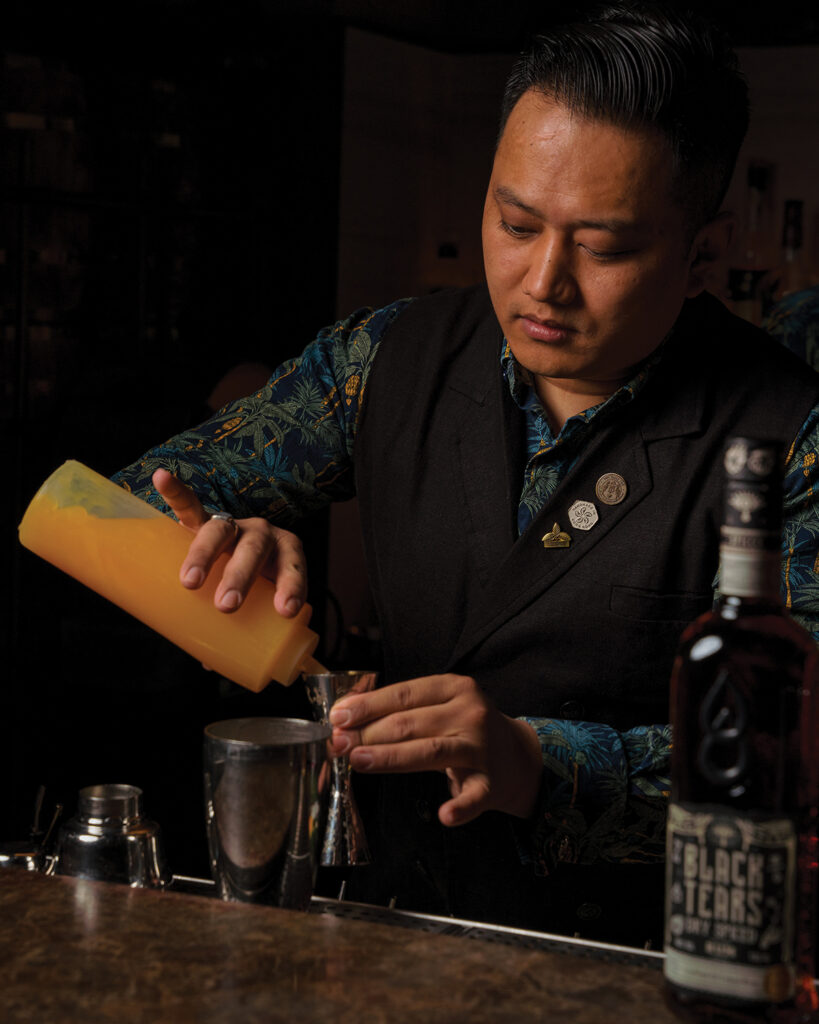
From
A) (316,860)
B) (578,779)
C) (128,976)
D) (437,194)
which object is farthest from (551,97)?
(437,194)

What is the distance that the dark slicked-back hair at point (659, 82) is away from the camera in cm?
132

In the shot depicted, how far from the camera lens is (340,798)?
3.38 ft

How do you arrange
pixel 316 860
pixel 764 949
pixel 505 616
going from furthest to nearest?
1. pixel 505 616
2. pixel 316 860
3. pixel 764 949

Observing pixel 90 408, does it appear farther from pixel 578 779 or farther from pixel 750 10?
pixel 578 779

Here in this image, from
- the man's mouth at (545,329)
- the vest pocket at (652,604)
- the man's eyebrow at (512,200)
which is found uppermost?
the man's eyebrow at (512,200)

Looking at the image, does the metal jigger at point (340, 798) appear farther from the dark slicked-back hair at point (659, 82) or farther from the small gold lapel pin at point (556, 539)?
the dark slicked-back hair at point (659, 82)

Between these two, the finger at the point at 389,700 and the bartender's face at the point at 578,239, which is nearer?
the finger at the point at 389,700

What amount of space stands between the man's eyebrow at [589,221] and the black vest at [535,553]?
30cm

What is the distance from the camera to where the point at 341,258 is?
13.9ft

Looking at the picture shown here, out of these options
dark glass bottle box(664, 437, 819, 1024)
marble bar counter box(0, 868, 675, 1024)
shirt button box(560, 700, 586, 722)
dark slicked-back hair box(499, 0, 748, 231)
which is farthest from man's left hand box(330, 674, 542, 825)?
dark slicked-back hair box(499, 0, 748, 231)

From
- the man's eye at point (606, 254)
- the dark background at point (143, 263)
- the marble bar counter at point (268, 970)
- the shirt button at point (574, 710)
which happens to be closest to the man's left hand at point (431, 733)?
the marble bar counter at point (268, 970)

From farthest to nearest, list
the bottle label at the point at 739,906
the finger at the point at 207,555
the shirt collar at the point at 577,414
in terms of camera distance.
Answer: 1. the shirt collar at the point at 577,414
2. the finger at the point at 207,555
3. the bottle label at the point at 739,906

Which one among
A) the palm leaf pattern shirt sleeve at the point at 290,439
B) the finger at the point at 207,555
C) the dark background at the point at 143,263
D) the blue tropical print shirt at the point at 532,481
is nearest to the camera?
the finger at the point at 207,555

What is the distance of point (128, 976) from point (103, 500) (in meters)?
0.51
